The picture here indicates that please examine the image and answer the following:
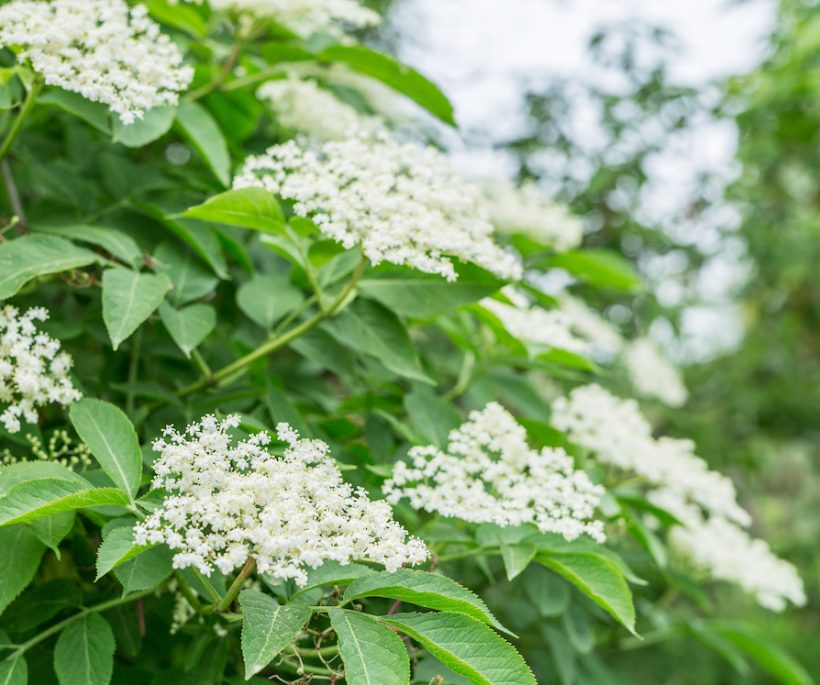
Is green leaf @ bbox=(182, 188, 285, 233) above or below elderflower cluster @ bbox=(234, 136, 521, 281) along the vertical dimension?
below

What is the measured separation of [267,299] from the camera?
171 centimetres

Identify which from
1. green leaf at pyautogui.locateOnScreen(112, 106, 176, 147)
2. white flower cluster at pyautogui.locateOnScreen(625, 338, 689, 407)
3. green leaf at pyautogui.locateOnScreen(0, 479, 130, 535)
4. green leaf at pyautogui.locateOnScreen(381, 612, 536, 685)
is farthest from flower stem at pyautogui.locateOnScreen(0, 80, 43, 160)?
white flower cluster at pyautogui.locateOnScreen(625, 338, 689, 407)

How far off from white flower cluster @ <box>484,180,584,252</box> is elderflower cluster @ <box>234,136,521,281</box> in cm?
116

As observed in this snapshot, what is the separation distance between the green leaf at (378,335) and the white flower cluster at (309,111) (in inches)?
24.2

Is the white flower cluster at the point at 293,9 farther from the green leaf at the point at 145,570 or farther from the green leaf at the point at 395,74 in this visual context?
the green leaf at the point at 145,570

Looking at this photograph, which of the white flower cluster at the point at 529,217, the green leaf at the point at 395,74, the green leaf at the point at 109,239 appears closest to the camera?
the green leaf at the point at 109,239

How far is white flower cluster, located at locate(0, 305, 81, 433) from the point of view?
1.29 metres

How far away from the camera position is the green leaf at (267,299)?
1.68 m

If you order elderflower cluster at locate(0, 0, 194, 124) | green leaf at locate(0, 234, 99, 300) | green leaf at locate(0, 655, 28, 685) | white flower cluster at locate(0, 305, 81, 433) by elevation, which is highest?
elderflower cluster at locate(0, 0, 194, 124)

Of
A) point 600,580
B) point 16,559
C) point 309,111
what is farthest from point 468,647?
point 309,111

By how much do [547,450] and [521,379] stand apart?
0.72m

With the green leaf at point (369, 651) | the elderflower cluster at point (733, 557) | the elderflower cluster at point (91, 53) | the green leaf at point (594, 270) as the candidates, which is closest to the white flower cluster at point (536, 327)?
the green leaf at point (594, 270)

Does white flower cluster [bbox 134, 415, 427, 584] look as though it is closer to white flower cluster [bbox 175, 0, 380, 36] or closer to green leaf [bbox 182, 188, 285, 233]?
green leaf [bbox 182, 188, 285, 233]

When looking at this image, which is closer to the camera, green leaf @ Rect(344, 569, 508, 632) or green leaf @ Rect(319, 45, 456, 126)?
green leaf @ Rect(344, 569, 508, 632)
